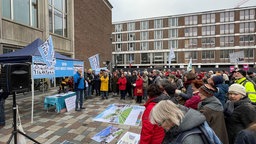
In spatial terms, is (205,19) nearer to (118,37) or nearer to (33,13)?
(118,37)

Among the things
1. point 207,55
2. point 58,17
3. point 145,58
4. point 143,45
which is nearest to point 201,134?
point 58,17

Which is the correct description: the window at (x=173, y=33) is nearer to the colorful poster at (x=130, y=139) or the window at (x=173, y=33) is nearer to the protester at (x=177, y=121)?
the colorful poster at (x=130, y=139)

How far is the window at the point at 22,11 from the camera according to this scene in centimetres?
1025

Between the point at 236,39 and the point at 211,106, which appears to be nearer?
the point at 211,106

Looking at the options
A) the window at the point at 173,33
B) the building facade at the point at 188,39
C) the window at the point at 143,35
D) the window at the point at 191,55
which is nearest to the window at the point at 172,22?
the building facade at the point at 188,39

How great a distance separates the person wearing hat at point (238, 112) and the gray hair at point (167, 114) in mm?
1586

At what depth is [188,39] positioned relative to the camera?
45375 mm

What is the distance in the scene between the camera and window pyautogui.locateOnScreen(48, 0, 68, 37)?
1487 cm

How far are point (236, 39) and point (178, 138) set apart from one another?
4867 centimetres

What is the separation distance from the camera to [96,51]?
992 inches

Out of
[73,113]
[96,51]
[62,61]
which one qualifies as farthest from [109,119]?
[96,51]

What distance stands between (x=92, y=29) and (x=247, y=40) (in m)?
38.2

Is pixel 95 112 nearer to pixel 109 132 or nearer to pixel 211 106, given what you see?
pixel 109 132

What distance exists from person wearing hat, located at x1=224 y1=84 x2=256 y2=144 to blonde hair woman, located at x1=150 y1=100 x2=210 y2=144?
1.49m
